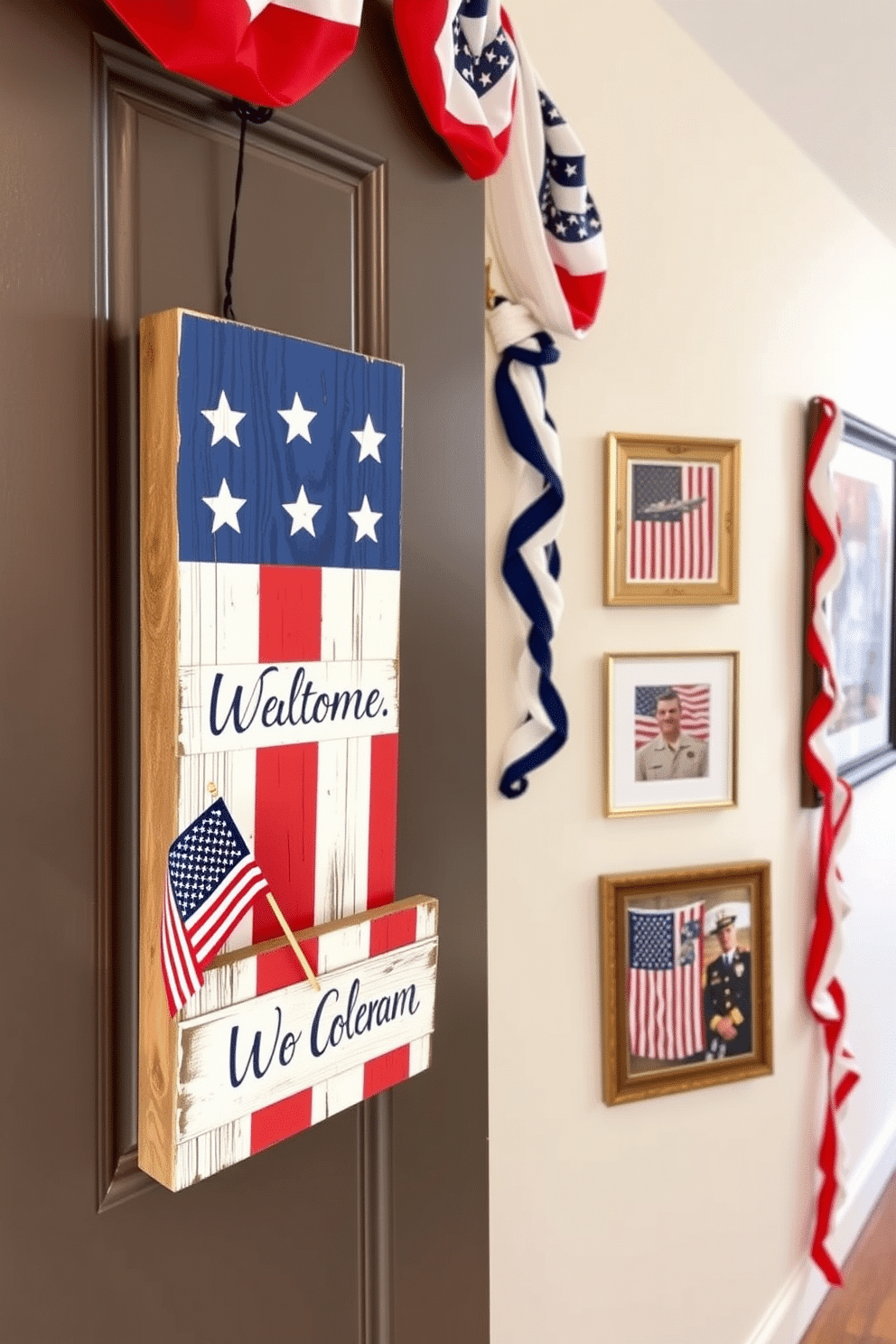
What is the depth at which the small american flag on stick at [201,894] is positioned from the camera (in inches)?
23.9

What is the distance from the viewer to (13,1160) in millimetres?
583

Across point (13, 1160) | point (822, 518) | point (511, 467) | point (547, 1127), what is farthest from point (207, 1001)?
point (822, 518)

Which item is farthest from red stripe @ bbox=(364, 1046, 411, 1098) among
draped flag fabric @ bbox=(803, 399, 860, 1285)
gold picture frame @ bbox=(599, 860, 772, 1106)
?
draped flag fabric @ bbox=(803, 399, 860, 1285)

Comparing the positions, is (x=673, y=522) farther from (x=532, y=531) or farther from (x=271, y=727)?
(x=271, y=727)

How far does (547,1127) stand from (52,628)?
1.26m

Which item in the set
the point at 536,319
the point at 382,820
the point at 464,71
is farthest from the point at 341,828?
the point at 536,319

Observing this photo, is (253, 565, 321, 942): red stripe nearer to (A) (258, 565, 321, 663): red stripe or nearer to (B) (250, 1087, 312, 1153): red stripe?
(A) (258, 565, 321, 663): red stripe

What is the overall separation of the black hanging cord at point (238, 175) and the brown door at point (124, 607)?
0.01 metres

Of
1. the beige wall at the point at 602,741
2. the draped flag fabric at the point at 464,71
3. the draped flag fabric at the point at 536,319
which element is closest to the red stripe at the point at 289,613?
the draped flag fabric at the point at 464,71

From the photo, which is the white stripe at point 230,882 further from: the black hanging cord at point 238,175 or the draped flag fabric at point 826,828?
the draped flag fabric at point 826,828

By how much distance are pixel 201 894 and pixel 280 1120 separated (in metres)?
0.18

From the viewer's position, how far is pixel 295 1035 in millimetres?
682

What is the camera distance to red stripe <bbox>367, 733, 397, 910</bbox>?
2.50 ft

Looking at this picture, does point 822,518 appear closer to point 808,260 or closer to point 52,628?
point 808,260
